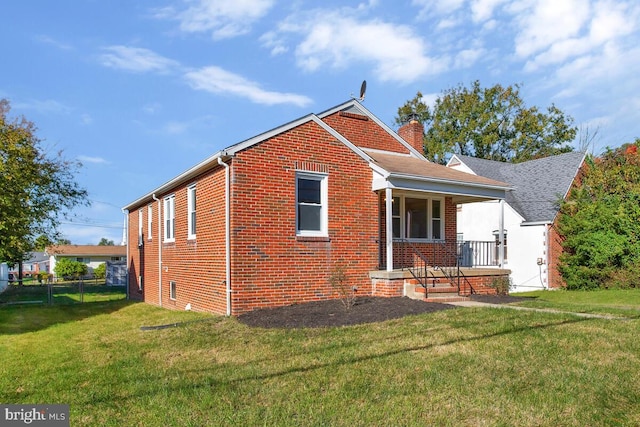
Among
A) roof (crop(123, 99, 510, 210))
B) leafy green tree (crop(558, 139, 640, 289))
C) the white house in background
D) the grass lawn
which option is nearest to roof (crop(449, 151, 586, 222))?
the white house in background

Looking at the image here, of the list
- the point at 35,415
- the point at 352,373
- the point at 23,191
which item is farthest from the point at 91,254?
the point at 352,373

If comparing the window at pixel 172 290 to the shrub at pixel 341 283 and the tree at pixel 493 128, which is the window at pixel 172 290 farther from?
the tree at pixel 493 128

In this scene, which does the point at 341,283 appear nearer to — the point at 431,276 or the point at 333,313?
the point at 333,313

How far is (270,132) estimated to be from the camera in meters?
11.4

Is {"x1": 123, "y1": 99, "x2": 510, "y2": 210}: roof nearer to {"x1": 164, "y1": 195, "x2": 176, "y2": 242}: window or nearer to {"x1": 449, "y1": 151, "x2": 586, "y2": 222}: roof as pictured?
{"x1": 164, "y1": 195, "x2": 176, "y2": 242}: window

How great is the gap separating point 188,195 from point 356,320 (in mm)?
6814

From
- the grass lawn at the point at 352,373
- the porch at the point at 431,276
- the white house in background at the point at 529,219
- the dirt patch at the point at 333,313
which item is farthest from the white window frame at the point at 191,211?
the white house in background at the point at 529,219

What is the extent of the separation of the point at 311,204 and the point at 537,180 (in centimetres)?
1609

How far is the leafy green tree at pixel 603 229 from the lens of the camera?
60.7 ft

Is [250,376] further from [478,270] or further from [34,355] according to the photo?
[478,270]

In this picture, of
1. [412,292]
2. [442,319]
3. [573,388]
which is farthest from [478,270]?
[573,388]

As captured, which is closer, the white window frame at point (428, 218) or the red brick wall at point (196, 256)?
the red brick wall at point (196, 256)


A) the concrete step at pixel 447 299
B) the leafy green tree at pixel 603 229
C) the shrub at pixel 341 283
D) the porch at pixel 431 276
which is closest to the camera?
the shrub at pixel 341 283

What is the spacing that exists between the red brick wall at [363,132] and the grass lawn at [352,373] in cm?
774
